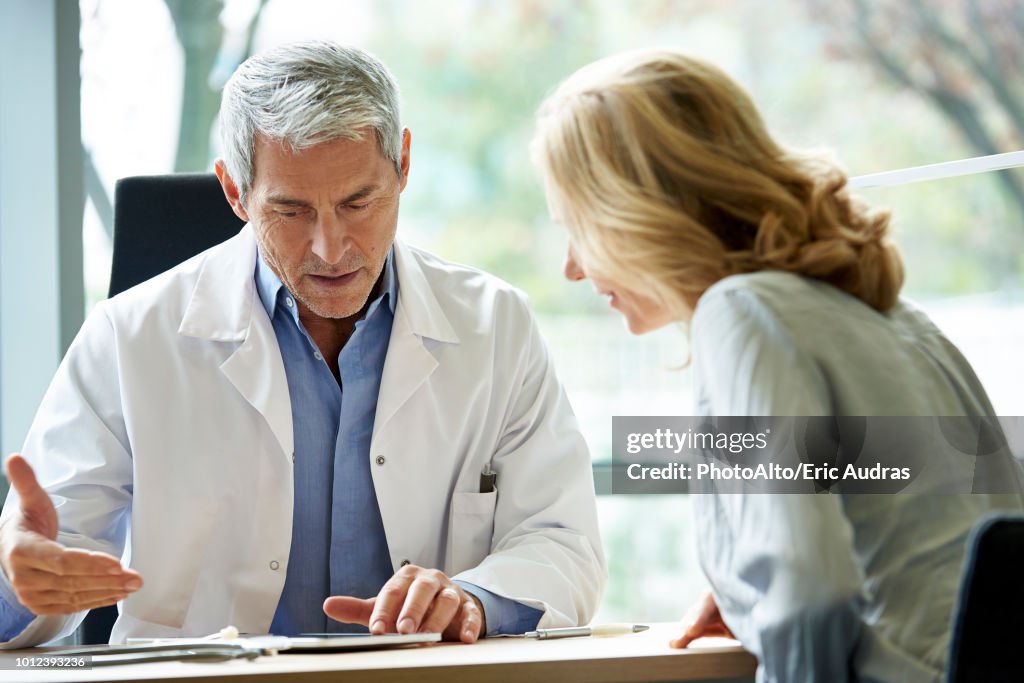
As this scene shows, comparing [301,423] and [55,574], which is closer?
[55,574]

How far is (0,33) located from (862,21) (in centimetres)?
225

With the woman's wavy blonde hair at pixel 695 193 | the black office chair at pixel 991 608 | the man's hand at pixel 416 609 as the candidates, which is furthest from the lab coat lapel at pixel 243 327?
the black office chair at pixel 991 608

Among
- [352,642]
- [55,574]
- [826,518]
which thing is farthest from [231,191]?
[826,518]

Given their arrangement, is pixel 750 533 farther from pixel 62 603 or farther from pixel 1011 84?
pixel 1011 84

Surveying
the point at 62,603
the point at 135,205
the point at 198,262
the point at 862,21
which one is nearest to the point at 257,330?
the point at 198,262

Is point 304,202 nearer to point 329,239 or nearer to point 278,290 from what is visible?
point 329,239

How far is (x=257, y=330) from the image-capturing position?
1.62 meters

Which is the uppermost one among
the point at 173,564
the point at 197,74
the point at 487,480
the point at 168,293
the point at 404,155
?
the point at 197,74

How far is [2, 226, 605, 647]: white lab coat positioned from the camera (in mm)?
1507

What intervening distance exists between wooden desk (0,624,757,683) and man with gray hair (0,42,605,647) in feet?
1.21

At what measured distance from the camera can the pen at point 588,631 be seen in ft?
4.00

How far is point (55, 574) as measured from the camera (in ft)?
3.76

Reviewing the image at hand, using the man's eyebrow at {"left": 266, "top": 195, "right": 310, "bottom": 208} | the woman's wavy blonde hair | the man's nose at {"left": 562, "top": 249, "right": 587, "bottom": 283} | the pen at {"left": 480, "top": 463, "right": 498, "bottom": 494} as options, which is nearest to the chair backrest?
the man's eyebrow at {"left": 266, "top": 195, "right": 310, "bottom": 208}

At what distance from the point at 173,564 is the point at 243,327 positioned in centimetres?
36
